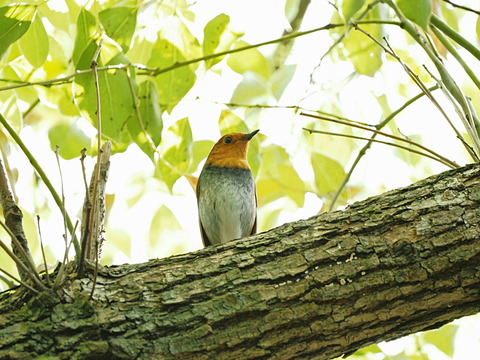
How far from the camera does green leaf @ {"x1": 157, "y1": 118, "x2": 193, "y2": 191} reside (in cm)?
267

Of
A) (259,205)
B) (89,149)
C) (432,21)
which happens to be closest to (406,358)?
(259,205)

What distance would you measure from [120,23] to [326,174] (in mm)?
1248

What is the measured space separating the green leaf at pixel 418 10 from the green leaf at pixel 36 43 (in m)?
1.33

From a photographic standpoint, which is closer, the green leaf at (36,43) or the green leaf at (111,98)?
the green leaf at (111,98)

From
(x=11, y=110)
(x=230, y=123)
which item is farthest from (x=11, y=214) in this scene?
(x=230, y=123)

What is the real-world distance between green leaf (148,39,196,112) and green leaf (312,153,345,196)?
816 mm

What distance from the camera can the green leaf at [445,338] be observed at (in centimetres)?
268

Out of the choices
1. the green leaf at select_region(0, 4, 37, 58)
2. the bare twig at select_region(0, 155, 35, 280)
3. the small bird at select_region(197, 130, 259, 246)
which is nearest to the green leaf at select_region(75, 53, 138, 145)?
the green leaf at select_region(0, 4, 37, 58)

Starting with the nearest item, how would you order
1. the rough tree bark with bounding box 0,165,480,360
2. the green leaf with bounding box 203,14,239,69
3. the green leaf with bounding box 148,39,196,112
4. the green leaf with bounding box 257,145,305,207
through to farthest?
the rough tree bark with bounding box 0,165,480,360
the green leaf with bounding box 148,39,196,112
the green leaf with bounding box 203,14,239,69
the green leaf with bounding box 257,145,305,207

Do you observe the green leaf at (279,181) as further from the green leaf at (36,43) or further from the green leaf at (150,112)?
the green leaf at (36,43)

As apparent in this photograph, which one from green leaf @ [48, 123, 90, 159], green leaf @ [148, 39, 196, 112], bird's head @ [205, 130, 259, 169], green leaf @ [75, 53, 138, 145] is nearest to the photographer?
green leaf @ [75, 53, 138, 145]

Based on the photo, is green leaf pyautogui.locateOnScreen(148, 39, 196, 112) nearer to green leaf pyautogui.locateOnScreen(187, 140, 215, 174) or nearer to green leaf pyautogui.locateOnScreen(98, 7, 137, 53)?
green leaf pyautogui.locateOnScreen(98, 7, 137, 53)

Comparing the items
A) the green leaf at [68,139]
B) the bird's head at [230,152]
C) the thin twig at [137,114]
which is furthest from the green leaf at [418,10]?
the bird's head at [230,152]

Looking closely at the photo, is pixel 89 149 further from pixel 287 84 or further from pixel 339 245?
pixel 339 245
